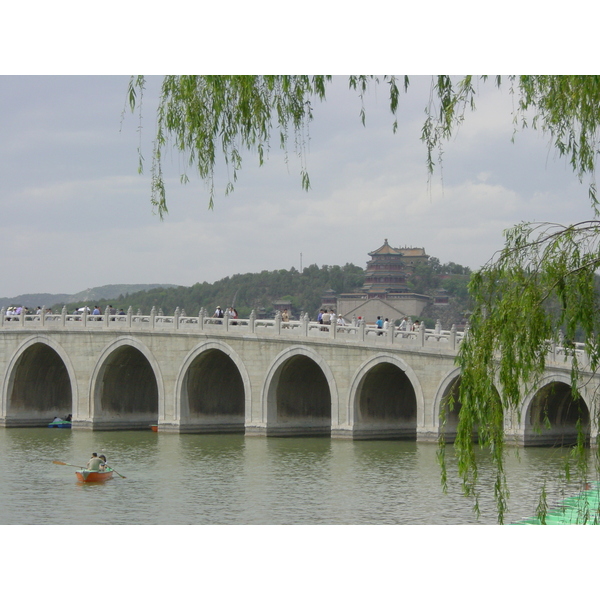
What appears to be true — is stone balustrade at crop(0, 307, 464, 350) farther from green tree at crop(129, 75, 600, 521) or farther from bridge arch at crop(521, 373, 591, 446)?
green tree at crop(129, 75, 600, 521)

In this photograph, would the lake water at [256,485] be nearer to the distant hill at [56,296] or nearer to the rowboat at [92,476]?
the rowboat at [92,476]

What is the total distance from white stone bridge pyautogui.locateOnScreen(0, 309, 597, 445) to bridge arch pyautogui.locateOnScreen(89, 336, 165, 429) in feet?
0.14

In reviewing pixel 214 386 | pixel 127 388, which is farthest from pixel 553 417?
pixel 127 388

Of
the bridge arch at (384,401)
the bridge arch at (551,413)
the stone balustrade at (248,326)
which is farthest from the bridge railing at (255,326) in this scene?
the bridge arch at (551,413)

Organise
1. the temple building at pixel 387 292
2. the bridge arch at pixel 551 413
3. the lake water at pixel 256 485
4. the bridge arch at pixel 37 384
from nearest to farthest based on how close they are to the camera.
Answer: the lake water at pixel 256 485
the bridge arch at pixel 551 413
the bridge arch at pixel 37 384
the temple building at pixel 387 292

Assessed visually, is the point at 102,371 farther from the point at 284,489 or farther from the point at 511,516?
the point at 511,516

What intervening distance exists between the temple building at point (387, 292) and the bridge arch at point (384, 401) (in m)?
13.8

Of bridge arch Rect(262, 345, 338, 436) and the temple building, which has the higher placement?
the temple building

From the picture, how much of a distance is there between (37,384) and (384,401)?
14334 mm

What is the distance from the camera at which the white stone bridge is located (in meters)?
27.7

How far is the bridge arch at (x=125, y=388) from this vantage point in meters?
33.8

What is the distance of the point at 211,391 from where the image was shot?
3378 centimetres

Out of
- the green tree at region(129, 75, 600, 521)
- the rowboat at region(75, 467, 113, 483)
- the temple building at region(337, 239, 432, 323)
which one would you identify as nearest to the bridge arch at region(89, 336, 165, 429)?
the rowboat at region(75, 467, 113, 483)

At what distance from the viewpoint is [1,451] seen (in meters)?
28.0
